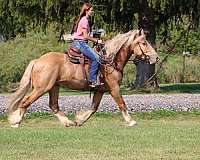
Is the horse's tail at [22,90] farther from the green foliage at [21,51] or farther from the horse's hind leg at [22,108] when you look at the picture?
the green foliage at [21,51]

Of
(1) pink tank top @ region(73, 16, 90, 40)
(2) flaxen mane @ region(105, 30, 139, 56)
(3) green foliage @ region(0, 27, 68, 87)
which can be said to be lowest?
(3) green foliage @ region(0, 27, 68, 87)

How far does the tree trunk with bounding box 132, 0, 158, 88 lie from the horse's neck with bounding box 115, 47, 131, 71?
16.3 m

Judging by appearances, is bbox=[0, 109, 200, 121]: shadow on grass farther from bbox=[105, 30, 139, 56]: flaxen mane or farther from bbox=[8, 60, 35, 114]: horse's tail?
bbox=[105, 30, 139, 56]: flaxen mane

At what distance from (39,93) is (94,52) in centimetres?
167

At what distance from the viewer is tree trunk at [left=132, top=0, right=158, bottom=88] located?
34.0 m

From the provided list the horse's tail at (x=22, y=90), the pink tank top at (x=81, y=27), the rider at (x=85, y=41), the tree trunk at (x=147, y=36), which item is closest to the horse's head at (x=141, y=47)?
the rider at (x=85, y=41)

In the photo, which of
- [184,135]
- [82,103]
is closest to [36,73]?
[184,135]

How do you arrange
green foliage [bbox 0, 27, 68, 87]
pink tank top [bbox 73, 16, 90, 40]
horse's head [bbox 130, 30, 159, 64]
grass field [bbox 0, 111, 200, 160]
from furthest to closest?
green foliage [bbox 0, 27, 68, 87] < horse's head [bbox 130, 30, 159, 64] < pink tank top [bbox 73, 16, 90, 40] < grass field [bbox 0, 111, 200, 160]

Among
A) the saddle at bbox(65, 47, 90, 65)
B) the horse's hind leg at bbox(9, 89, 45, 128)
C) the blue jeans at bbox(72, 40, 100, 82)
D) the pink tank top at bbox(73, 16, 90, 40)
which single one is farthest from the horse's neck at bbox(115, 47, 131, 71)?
the horse's hind leg at bbox(9, 89, 45, 128)

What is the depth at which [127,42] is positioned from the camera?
16.3 metres

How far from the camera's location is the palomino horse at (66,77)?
15.6 meters

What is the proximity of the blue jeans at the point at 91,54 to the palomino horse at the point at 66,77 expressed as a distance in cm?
21

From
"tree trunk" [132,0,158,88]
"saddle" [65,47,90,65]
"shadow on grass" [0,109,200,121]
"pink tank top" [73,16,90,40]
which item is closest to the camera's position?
"pink tank top" [73,16,90,40]

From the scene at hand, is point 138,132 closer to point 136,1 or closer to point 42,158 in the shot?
point 42,158
